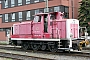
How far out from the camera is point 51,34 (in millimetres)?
18938

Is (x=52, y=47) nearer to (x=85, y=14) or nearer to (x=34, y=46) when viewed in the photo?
(x=34, y=46)

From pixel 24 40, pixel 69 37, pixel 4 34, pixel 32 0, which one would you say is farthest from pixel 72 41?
pixel 4 34

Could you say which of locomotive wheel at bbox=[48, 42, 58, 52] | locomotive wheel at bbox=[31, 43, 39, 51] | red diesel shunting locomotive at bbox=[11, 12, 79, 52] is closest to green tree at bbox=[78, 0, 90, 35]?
red diesel shunting locomotive at bbox=[11, 12, 79, 52]

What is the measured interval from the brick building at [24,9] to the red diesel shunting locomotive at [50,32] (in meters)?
20.8

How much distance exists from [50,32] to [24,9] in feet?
103

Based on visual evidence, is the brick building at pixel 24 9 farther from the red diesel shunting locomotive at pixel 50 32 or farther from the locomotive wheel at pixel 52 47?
the locomotive wheel at pixel 52 47

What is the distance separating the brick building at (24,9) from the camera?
43.2 metres

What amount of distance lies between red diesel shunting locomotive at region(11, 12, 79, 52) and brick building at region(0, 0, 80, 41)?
2077 centimetres

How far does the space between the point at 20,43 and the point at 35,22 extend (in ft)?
11.3

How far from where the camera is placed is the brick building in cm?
4322

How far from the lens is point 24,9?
49.5 meters

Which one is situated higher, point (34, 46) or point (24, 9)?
point (24, 9)

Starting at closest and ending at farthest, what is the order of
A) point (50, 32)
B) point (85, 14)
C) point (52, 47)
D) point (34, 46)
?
1. point (52, 47)
2. point (50, 32)
3. point (34, 46)
4. point (85, 14)

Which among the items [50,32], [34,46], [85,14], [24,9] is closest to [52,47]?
[50,32]
